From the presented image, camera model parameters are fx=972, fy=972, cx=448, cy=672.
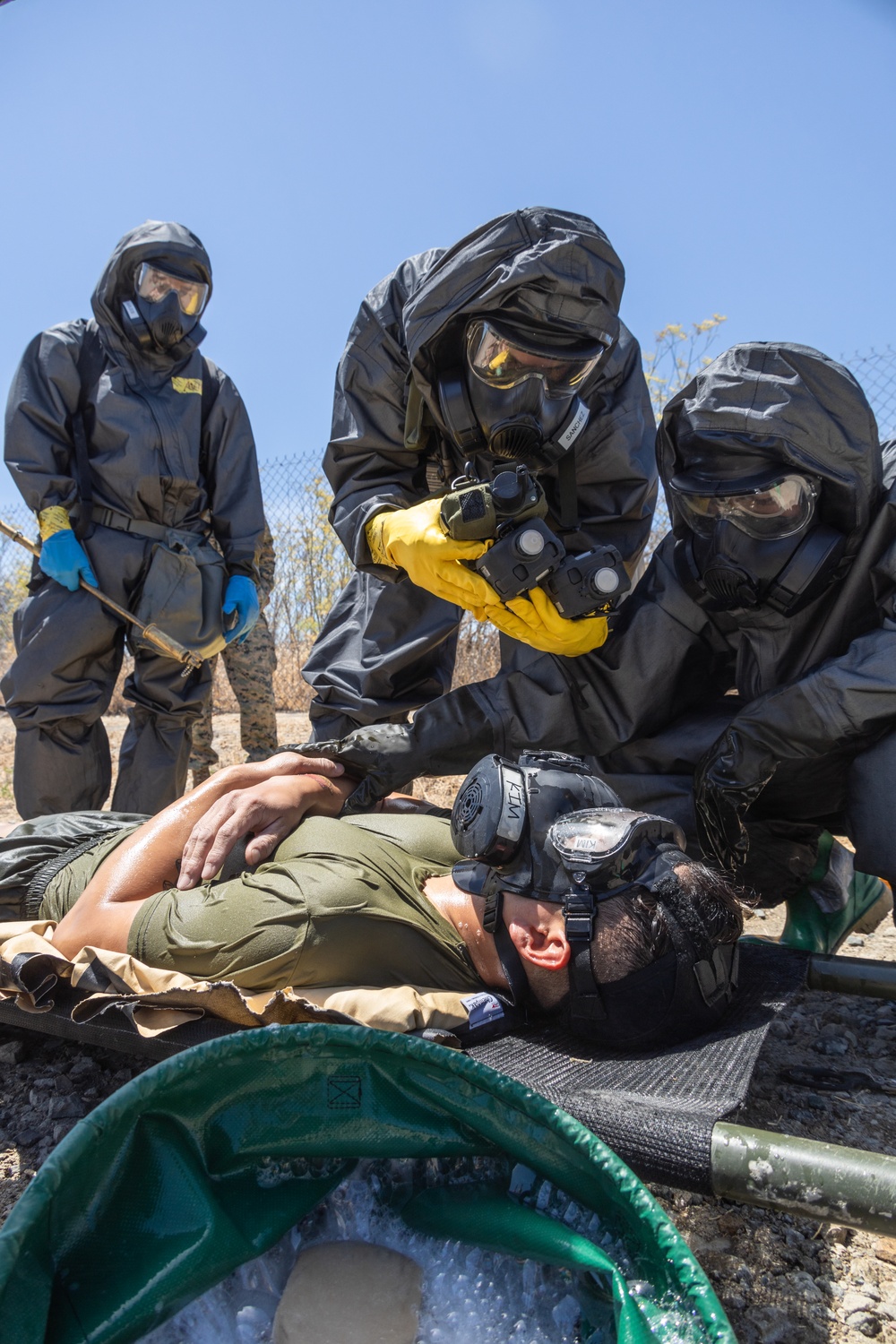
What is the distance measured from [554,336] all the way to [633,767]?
127 centimetres

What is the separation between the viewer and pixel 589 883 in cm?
201

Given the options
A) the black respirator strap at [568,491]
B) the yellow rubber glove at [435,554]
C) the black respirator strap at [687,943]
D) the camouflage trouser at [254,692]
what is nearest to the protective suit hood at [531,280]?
the black respirator strap at [568,491]

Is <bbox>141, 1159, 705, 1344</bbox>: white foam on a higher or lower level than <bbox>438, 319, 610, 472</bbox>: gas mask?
lower

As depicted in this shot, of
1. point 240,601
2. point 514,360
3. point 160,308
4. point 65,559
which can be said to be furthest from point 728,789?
point 160,308

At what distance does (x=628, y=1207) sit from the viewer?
124cm

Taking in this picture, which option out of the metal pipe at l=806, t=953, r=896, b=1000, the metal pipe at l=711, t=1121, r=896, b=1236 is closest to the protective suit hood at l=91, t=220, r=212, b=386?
the metal pipe at l=806, t=953, r=896, b=1000

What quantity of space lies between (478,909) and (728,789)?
2.54 ft

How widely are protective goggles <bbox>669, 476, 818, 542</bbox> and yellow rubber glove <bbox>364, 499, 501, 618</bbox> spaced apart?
0.64m

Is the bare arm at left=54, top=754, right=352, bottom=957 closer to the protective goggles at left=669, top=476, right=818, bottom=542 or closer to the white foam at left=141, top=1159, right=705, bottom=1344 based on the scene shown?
the white foam at left=141, top=1159, right=705, bottom=1344

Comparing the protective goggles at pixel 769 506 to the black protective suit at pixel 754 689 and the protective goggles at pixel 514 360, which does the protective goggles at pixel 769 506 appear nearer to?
the black protective suit at pixel 754 689

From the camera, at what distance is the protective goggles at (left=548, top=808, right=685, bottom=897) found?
1990mm

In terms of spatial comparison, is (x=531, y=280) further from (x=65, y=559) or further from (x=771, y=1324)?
(x=771, y=1324)

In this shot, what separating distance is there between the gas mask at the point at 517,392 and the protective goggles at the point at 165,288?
1.82m

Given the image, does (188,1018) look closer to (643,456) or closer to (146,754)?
(643,456)
